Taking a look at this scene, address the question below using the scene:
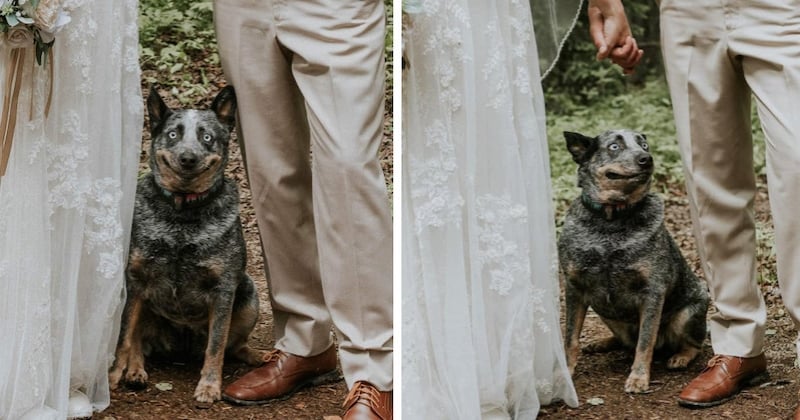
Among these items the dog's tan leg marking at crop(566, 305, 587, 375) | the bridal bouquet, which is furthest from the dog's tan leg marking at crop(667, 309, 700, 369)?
the bridal bouquet

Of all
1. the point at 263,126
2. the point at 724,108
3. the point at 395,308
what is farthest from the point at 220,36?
the point at 724,108

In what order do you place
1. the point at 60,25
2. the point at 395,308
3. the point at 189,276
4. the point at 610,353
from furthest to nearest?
the point at 610,353 → the point at 189,276 → the point at 60,25 → the point at 395,308

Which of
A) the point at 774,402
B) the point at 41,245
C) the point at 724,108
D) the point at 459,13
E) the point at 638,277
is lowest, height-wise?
the point at 774,402

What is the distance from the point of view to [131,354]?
3768mm

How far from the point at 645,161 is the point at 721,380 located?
87cm

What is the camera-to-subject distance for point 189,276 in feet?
12.3

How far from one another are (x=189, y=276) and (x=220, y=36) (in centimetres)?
88

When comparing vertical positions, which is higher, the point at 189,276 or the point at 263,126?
the point at 263,126

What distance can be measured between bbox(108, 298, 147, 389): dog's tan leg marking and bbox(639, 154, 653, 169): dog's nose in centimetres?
196

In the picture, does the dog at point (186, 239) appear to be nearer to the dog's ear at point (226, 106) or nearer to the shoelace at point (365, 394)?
the dog's ear at point (226, 106)

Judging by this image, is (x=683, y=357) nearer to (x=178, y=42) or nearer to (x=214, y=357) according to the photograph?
(x=214, y=357)

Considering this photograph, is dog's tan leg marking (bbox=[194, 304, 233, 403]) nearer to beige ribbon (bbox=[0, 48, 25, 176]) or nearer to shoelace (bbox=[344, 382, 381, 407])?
shoelace (bbox=[344, 382, 381, 407])

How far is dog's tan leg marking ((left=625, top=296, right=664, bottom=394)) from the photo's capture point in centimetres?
390

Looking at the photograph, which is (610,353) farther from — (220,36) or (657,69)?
(657,69)
